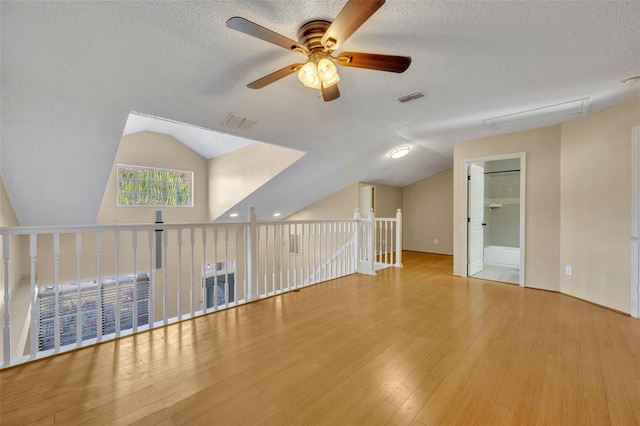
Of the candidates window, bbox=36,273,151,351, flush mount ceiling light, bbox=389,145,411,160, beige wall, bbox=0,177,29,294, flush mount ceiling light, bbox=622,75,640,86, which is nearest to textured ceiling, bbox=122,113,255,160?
beige wall, bbox=0,177,29,294

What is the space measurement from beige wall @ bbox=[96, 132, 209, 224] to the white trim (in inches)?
304

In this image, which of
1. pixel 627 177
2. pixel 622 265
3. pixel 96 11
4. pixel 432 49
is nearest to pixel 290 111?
pixel 432 49

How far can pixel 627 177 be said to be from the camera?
287 cm

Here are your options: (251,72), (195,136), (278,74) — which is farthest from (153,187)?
(278,74)

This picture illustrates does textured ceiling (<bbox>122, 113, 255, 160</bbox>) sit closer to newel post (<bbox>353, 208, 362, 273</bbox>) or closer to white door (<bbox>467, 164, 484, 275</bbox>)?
newel post (<bbox>353, 208, 362, 273</bbox>)

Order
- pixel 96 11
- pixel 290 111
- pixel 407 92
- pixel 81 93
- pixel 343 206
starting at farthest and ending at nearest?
pixel 343 206 < pixel 290 111 < pixel 407 92 < pixel 81 93 < pixel 96 11

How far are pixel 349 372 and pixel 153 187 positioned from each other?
6.53 meters

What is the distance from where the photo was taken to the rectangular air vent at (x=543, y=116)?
2.99m

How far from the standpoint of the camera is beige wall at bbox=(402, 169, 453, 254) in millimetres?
6992

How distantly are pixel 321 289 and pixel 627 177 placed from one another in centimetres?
372

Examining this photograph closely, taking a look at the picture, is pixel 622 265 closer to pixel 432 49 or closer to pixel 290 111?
pixel 432 49

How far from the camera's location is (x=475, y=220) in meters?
4.59

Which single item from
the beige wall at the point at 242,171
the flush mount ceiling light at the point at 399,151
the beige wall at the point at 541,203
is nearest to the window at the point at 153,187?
the beige wall at the point at 242,171

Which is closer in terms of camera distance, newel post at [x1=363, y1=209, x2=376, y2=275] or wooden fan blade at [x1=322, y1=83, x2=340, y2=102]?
wooden fan blade at [x1=322, y1=83, x2=340, y2=102]
